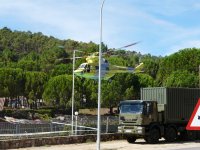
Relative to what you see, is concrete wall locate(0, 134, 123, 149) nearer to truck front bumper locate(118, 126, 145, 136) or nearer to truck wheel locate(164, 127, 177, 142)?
truck front bumper locate(118, 126, 145, 136)

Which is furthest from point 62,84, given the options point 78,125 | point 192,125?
point 192,125

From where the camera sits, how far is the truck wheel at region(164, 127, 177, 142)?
27703mm

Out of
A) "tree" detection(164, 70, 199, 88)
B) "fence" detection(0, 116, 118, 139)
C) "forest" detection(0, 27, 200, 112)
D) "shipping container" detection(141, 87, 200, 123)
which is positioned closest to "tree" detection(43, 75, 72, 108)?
"forest" detection(0, 27, 200, 112)

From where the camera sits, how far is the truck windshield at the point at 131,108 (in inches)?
1029

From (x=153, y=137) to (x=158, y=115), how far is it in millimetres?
1448

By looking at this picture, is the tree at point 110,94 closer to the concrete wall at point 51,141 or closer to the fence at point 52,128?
the fence at point 52,128

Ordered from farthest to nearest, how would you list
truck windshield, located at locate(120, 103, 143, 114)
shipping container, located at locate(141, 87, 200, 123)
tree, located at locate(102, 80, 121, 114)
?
tree, located at locate(102, 80, 121, 114), shipping container, located at locate(141, 87, 200, 123), truck windshield, located at locate(120, 103, 143, 114)

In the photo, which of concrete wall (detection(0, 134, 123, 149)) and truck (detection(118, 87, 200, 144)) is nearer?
concrete wall (detection(0, 134, 123, 149))

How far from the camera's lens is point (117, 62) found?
87125 mm

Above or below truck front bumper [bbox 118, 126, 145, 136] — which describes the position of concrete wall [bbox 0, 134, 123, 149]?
below

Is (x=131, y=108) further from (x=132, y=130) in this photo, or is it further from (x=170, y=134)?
(x=170, y=134)

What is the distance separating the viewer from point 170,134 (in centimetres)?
2789

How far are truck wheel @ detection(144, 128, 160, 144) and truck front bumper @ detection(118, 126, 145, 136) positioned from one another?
2.90 ft

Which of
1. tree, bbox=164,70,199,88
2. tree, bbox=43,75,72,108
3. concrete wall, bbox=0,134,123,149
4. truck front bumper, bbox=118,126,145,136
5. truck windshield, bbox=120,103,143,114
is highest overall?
tree, bbox=164,70,199,88
